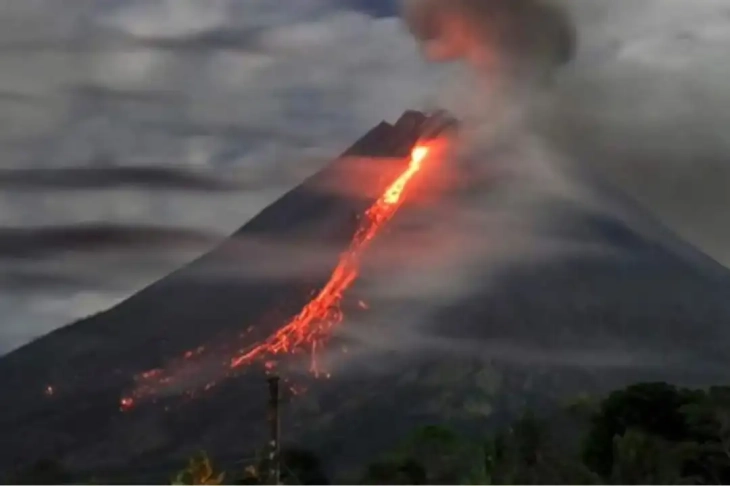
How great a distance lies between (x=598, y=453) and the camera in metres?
47.3

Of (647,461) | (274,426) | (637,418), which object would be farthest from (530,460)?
(274,426)

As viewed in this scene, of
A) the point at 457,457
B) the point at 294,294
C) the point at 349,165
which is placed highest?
the point at 349,165

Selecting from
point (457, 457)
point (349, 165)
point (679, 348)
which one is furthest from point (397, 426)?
point (349, 165)

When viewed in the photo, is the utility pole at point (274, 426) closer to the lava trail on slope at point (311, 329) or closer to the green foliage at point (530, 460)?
the green foliage at point (530, 460)

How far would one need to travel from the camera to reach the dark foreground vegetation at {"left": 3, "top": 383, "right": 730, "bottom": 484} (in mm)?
39906

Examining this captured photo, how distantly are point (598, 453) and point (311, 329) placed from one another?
99.9 m

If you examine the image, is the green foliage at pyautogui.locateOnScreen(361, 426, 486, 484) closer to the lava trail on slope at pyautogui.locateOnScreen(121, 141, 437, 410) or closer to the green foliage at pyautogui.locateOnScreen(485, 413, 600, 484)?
the green foliage at pyautogui.locateOnScreen(485, 413, 600, 484)

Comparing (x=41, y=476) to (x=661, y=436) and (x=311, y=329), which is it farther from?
(x=311, y=329)

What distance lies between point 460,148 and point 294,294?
158 ft

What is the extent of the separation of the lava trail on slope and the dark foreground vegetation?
259 ft

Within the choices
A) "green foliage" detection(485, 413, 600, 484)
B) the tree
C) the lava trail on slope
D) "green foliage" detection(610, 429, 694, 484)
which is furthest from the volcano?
"green foliage" detection(610, 429, 694, 484)

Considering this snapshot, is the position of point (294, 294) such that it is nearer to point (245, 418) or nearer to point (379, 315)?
point (379, 315)

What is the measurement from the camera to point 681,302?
511ft

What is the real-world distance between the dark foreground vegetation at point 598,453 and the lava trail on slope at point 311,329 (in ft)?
259
